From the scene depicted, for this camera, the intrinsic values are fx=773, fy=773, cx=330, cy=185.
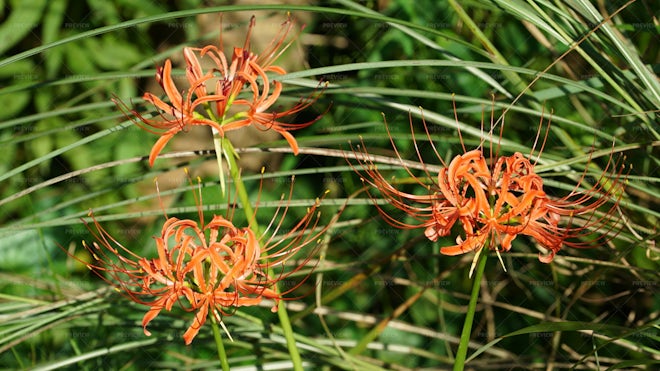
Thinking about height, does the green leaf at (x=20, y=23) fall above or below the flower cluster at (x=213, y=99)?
above

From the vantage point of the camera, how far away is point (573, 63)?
1.72 m

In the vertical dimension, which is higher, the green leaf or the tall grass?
the green leaf

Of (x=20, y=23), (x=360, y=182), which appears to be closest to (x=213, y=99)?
(x=360, y=182)

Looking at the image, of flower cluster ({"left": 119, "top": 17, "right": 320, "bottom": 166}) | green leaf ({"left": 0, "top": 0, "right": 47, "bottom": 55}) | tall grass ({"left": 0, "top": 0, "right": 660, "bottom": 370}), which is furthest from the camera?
green leaf ({"left": 0, "top": 0, "right": 47, "bottom": 55})

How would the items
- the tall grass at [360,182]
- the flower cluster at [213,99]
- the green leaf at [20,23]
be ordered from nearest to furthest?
the flower cluster at [213,99], the tall grass at [360,182], the green leaf at [20,23]

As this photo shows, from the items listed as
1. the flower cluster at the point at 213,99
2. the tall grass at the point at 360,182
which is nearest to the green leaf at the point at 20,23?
the tall grass at the point at 360,182

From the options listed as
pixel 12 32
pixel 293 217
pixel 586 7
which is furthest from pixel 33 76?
pixel 586 7

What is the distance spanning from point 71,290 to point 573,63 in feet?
3.81

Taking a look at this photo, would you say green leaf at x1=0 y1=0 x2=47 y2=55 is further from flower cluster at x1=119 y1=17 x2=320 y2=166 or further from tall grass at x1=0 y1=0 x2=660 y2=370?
flower cluster at x1=119 y1=17 x2=320 y2=166

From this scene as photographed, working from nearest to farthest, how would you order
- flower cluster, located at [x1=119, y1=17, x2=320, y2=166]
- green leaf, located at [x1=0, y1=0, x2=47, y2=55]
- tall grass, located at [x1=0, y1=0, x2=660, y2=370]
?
flower cluster, located at [x1=119, y1=17, x2=320, y2=166] < tall grass, located at [x1=0, y1=0, x2=660, y2=370] < green leaf, located at [x1=0, y1=0, x2=47, y2=55]

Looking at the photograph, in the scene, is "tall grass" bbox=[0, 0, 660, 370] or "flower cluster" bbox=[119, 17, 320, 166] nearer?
"flower cluster" bbox=[119, 17, 320, 166]

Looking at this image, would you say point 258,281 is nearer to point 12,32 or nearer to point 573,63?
point 573,63

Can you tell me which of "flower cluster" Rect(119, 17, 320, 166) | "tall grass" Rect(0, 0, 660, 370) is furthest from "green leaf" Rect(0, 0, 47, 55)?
"flower cluster" Rect(119, 17, 320, 166)

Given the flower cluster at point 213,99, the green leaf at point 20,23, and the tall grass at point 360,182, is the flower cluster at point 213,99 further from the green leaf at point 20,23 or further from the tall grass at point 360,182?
the green leaf at point 20,23
